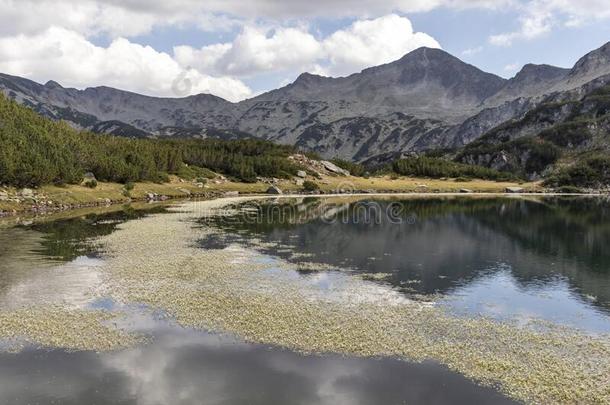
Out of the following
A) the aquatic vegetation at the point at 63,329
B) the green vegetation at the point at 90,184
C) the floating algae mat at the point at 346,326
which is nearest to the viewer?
the floating algae mat at the point at 346,326

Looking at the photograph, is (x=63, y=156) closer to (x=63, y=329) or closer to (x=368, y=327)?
(x=63, y=329)

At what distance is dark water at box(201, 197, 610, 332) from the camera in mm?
39562

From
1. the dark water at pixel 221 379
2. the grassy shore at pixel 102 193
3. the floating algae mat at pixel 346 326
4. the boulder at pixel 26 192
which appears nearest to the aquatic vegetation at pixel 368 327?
the floating algae mat at pixel 346 326

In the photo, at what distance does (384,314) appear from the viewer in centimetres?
3431

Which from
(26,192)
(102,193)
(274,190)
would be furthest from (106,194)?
(274,190)

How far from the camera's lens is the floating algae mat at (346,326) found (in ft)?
81.9

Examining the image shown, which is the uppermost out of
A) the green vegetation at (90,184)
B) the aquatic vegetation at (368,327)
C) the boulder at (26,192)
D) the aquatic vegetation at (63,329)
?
the green vegetation at (90,184)

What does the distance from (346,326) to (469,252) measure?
37.7m

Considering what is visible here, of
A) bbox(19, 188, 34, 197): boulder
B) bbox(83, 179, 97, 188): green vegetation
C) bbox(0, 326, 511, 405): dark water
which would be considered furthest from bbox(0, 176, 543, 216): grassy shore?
bbox(0, 326, 511, 405): dark water

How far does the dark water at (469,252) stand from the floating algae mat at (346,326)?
4336mm

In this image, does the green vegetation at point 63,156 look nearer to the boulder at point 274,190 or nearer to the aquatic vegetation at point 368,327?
the boulder at point 274,190

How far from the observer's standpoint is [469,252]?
2520 inches

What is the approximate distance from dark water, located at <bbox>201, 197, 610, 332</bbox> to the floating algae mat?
14.2ft

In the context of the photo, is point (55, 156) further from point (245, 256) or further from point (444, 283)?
point (444, 283)
